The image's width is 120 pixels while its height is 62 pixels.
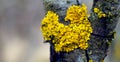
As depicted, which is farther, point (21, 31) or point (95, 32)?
point (21, 31)

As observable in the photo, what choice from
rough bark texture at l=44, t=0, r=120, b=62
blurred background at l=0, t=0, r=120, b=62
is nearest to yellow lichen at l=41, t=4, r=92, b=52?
rough bark texture at l=44, t=0, r=120, b=62

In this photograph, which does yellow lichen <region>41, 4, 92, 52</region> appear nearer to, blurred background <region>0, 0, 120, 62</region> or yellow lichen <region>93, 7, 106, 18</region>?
yellow lichen <region>93, 7, 106, 18</region>

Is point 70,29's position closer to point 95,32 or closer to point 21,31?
point 95,32

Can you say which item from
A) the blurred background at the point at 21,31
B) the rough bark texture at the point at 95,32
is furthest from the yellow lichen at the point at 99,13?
the blurred background at the point at 21,31

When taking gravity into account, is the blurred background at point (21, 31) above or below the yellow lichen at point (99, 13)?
above

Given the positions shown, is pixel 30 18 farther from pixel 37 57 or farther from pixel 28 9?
pixel 37 57

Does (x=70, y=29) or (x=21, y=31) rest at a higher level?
(x=21, y=31)

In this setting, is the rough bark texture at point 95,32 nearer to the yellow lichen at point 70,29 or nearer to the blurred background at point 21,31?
the yellow lichen at point 70,29

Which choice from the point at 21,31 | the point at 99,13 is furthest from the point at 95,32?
the point at 21,31
